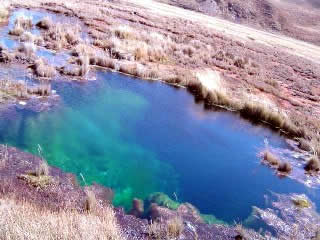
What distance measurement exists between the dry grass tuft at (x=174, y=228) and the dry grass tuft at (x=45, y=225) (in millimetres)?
1123

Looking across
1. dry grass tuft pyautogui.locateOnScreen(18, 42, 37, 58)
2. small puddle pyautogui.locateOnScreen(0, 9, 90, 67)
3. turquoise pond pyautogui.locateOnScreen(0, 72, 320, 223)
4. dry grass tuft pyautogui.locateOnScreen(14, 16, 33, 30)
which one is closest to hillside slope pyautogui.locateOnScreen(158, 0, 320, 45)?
small puddle pyautogui.locateOnScreen(0, 9, 90, 67)

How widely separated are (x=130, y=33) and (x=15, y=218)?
1957 cm

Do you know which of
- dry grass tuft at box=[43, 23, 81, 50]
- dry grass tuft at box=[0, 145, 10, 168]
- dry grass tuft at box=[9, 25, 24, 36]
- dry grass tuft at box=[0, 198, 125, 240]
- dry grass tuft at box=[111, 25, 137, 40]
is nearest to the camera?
dry grass tuft at box=[0, 198, 125, 240]

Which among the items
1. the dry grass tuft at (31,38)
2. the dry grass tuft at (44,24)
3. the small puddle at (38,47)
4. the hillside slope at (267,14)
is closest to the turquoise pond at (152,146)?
the small puddle at (38,47)

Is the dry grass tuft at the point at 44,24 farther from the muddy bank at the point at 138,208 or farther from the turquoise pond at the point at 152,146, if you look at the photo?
the muddy bank at the point at 138,208

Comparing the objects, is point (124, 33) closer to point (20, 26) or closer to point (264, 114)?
point (20, 26)

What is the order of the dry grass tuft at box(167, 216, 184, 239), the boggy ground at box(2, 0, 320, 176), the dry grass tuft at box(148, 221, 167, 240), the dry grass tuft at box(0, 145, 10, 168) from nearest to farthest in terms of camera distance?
the dry grass tuft at box(148, 221, 167, 240), the dry grass tuft at box(167, 216, 184, 239), the dry grass tuft at box(0, 145, 10, 168), the boggy ground at box(2, 0, 320, 176)

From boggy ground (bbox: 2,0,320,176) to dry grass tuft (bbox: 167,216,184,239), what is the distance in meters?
7.55

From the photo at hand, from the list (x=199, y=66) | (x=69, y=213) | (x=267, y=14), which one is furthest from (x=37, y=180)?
(x=267, y=14)

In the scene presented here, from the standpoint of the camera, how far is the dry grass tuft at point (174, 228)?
7844 mm

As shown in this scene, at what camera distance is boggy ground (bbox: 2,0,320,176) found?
1642 cm

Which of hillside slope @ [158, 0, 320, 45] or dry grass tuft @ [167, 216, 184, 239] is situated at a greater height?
hillside slope @ [158, 0, 320, 45]

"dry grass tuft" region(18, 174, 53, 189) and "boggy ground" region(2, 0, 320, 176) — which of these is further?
"boggy ground" region(2, 0, 320, 176)

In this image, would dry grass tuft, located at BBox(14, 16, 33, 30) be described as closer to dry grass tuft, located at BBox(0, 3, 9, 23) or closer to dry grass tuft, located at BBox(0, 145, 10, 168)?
dry grass tuft, located at BBox(0, 3, 9, 23)
